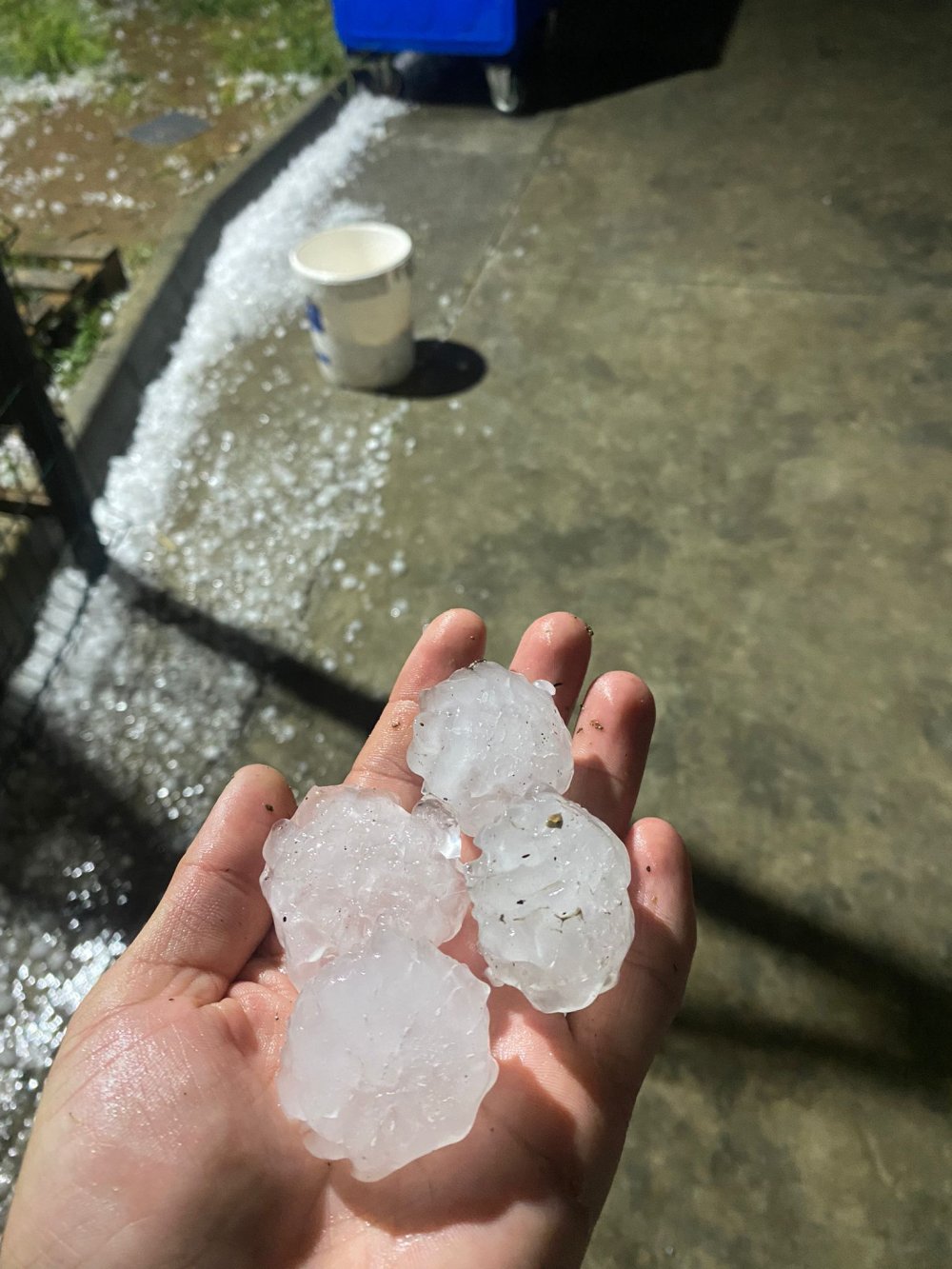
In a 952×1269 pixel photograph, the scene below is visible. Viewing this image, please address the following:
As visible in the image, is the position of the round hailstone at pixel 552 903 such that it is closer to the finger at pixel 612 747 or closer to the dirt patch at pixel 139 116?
the finger at pixel 612 747

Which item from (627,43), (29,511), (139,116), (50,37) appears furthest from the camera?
(50,37)

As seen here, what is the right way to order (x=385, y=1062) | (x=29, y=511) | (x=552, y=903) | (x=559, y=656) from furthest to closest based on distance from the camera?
(x=29, y=511), (x=559, y=656), (x=552, y=903), (x=385, y=1062)

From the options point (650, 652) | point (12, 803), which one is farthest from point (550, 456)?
point (12, 803)

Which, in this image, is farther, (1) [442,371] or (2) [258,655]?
(1) [442,371]

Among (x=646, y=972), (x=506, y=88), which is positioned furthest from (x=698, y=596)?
(x=506, y=88)

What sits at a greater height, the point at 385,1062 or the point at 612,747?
the point at 385,1062

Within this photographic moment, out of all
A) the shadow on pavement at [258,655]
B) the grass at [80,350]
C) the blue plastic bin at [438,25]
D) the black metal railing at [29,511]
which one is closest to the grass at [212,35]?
the blue plastic bin at [438,25]

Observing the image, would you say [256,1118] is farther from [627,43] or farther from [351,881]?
[627,43]

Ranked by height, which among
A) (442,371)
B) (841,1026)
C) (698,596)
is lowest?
(841,1026)
